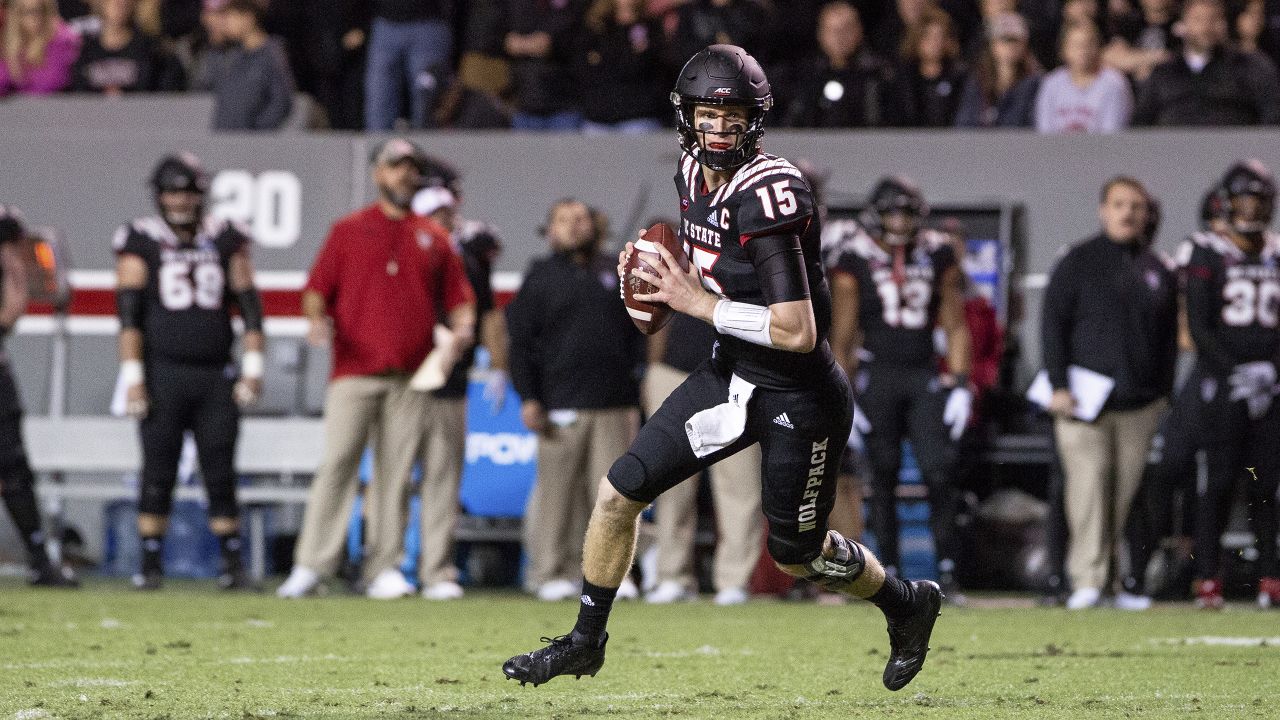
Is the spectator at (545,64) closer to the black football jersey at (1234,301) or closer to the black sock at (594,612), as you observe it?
the black football jersey at (1234,301)

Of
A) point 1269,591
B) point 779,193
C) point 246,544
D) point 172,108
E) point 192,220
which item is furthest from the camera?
point 172,108

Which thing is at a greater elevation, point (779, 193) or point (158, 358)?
point (779, 193)

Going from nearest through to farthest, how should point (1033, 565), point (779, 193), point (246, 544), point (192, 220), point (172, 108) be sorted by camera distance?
point (779, 193), point (192, 220), point (1033, 565), point (246, 544), point (172, 108)

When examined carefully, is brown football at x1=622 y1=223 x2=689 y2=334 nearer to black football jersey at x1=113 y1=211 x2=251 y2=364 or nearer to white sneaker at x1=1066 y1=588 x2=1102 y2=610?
white sneaker at x1=1066 y1=588 x2=1102 y2=610

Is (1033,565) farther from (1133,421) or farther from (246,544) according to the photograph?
(246,544)

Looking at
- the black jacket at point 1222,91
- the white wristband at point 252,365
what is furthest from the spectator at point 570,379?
the black jacket at point 1222,91

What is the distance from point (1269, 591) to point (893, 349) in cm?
228

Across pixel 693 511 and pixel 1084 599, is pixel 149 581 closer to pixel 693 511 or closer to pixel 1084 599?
pixel 693 511

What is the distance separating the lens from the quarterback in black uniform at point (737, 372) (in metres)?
5.40

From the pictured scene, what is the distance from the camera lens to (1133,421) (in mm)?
9828

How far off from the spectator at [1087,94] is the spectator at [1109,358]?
182cm

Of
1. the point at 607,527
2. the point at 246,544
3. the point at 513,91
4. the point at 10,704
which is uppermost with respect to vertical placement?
the point at 513,91

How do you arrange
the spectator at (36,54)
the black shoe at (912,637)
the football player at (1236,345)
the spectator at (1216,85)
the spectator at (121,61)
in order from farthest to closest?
1. the spectator at (36,54)
2. the spectator at (121,61)
3. the spectator at (1216,85)
4. the football player at (1236,345)
5. the black shoe at (912,637)

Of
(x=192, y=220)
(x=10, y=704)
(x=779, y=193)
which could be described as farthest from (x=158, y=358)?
(x=779, y=193)
